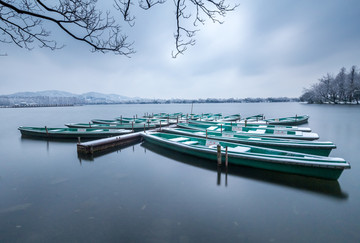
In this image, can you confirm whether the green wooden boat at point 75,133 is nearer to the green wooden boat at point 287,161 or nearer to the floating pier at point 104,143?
the floating pier at point 104,143

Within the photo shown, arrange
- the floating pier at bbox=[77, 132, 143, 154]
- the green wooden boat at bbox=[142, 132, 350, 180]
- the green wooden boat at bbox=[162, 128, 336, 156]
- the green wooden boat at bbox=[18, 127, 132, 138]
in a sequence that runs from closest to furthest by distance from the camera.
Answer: the green wooden boat at bbox=[142, 132, 350, 180], the green wooden boat at bbox=[162, 128, 336, 156], the floating pier at bbox=[77, 132, 143, 154], the green wooden boat at bbox=[18, 127, 132, 138]

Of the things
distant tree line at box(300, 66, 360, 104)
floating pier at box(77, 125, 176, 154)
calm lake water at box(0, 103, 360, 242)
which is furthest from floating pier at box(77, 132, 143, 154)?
distant tree line at box(300, 66, 360, 104)

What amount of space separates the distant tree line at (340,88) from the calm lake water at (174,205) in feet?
308

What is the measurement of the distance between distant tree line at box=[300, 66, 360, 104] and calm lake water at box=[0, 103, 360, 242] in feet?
308

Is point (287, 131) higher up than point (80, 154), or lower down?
higher up

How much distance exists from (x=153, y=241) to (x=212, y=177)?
15.9ft

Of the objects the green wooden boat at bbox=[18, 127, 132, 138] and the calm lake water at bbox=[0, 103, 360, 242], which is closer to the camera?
the calm lake water at bbox=[0, 103, 360, 242]

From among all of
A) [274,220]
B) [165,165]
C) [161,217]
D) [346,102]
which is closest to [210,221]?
[161,217]

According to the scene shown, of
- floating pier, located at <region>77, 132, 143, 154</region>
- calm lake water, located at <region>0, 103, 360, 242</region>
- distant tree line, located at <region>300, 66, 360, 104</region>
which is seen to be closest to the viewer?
calm lake water, located at <region>0, 103, 360, 242</region>

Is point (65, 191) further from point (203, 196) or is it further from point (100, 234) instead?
point (203, 196)

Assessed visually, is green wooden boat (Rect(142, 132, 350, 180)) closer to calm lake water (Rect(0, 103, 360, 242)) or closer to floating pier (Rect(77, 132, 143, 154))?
calm lake water (Rect(0, 103, 360, 242))

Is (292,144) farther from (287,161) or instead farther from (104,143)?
(104,143)

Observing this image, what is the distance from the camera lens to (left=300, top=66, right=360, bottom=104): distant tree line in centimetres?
7638

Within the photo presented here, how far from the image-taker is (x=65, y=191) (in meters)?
7.72
